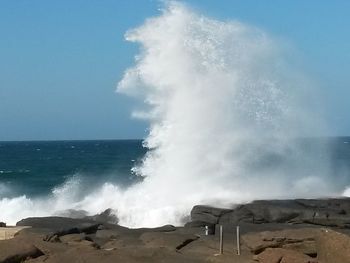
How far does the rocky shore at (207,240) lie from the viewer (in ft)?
40.9

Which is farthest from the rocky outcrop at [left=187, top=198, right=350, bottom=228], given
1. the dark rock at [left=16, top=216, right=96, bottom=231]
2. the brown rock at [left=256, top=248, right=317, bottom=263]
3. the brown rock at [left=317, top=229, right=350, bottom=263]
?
the brown rock at [left=317, top=229, right=350, bottom=263]

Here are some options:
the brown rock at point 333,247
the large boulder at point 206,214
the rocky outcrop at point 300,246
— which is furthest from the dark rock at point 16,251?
the large boulder at point 206,214

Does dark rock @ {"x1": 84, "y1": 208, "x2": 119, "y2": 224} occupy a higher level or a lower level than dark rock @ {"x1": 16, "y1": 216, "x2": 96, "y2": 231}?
lower

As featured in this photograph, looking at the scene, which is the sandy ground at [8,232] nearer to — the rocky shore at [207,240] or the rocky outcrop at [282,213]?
the rocky shore at [207,240]

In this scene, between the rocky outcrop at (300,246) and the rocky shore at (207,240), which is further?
the rocky shore at (207,240)

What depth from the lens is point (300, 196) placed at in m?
24.2

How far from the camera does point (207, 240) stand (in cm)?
1506

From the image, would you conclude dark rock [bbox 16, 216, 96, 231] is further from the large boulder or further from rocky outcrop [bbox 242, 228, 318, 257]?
rocky outcrop [bbox 242, 228, 318, 257]

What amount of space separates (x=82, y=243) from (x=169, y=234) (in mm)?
1866

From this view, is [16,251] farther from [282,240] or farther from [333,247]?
[333,247]

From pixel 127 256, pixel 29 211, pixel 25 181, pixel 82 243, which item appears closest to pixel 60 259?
pixel 127 256

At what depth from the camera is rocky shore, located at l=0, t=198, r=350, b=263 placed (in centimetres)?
1248

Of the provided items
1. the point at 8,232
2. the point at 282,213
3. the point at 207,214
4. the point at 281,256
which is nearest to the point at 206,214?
the point at 207,214

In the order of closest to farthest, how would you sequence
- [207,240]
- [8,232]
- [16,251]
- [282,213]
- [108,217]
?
[16,251]
[207,240]
[8,232]
[282,213]
[108,217]
